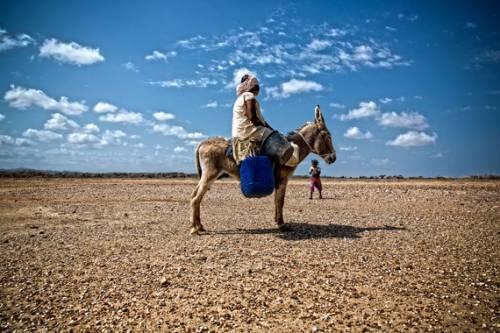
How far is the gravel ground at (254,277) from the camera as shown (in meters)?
4.64

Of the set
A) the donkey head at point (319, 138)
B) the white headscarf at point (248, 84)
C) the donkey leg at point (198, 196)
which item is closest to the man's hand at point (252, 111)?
the white headscarf at point (248, 84)

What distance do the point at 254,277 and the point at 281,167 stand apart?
13.8 feet

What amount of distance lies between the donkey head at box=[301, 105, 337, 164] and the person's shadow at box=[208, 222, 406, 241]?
1982 mm

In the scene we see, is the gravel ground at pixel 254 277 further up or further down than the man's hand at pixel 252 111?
further down

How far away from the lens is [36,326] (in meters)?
4.64

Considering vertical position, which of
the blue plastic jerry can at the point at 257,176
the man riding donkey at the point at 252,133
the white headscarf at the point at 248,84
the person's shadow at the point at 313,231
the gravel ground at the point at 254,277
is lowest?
the gravel ground at the point at 254,277

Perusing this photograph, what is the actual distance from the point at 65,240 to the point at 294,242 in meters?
6.02

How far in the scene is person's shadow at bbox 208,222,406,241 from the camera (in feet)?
30.5

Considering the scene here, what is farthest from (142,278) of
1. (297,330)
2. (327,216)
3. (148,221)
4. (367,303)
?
(327,216)

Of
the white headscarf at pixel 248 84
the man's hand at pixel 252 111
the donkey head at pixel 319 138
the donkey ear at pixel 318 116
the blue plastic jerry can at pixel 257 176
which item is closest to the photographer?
the blue plastic jerry can at pixel 257 176

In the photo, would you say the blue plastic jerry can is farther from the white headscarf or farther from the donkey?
the white headscarf

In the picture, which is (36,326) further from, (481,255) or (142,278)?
(481,255)

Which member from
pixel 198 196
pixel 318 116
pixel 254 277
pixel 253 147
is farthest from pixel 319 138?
pixel 254 277

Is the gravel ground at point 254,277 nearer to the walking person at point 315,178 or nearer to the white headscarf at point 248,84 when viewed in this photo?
the white headscarf at point 248,84
